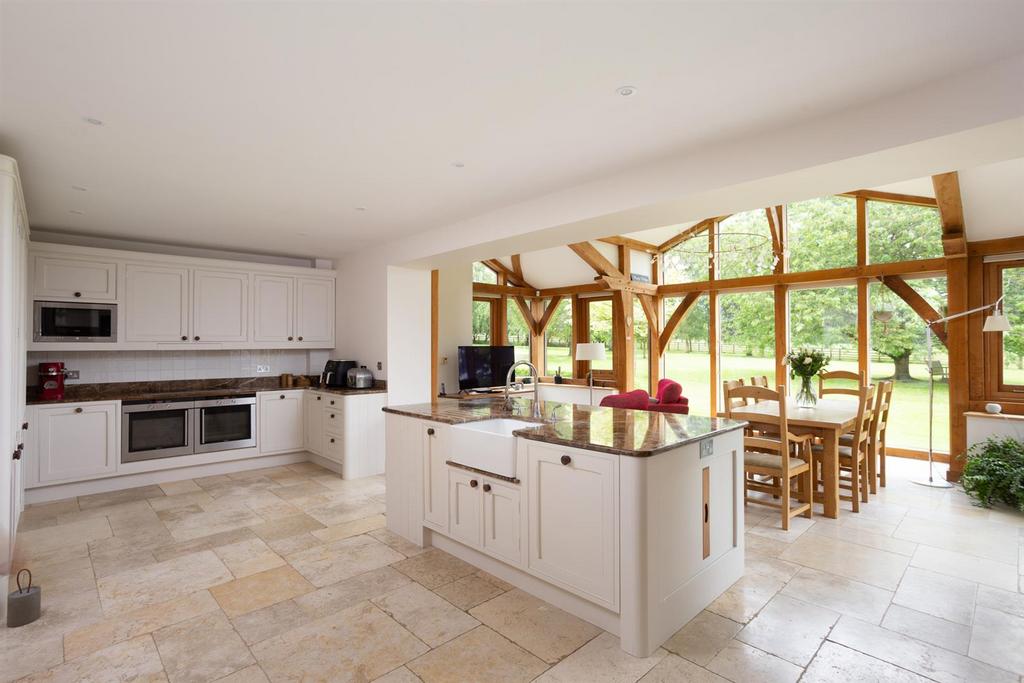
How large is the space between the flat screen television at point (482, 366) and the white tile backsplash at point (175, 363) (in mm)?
1752

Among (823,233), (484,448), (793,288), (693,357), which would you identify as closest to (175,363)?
(484,448)

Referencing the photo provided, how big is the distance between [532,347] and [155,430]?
20.3ft

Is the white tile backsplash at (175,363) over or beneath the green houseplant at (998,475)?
over

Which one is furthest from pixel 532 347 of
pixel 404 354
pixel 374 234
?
pixel 374 234

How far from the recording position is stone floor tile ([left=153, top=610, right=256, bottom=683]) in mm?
2115

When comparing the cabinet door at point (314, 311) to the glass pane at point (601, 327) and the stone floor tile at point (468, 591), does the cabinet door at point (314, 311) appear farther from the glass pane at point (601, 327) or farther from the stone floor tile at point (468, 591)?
the glass pane at point (601, 327)

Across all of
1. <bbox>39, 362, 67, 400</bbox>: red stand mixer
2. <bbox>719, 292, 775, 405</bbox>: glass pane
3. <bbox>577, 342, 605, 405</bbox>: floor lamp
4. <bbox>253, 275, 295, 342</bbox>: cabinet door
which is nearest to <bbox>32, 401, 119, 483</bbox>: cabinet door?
<bbox>39, 362, 67, 400</bbox>: red stand mixer

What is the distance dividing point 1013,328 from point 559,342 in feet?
19.9

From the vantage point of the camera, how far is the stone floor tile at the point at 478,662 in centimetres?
206

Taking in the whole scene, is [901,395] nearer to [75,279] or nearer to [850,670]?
[850,670]

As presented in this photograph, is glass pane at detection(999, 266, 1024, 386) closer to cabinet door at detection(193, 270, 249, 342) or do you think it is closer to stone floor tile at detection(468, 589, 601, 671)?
stone floor tile at detection(468, 589, 601, 671)

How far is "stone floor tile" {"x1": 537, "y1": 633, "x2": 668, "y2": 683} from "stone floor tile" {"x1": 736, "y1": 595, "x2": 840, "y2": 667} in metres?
0.48

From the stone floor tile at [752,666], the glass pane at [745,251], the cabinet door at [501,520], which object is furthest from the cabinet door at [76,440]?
the glass pane at [745,251]

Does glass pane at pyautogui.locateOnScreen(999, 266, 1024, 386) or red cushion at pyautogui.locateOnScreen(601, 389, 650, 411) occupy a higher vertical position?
glass pane at pyautogui.locateOnScreen(999, 266, 1024, 386)
